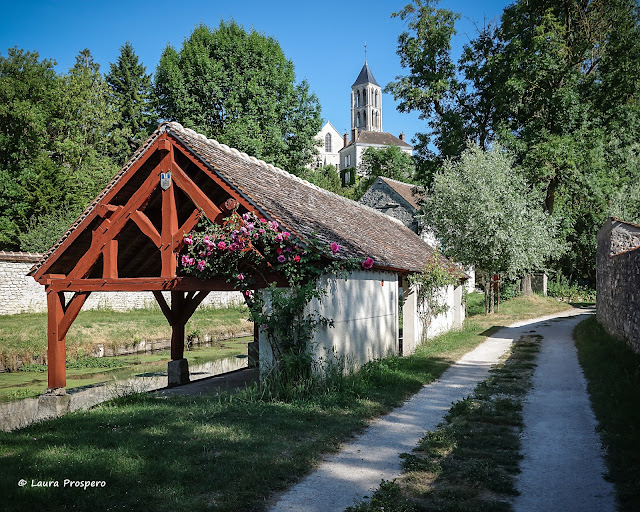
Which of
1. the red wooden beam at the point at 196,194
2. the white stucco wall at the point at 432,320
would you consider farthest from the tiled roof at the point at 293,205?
the white stucco wall at the point at 432,320

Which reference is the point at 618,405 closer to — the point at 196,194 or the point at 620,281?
the point at 620,281

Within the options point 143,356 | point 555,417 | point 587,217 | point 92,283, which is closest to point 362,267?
point 555,417

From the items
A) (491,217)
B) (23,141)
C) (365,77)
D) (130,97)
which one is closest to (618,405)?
(491,217)

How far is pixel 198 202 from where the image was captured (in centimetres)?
950

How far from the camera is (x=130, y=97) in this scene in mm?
37375

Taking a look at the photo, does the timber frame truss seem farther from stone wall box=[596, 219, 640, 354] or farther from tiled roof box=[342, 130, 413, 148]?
tiled roof box=[342, 130, 413, 148]

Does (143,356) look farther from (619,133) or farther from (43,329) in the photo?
(619,133)

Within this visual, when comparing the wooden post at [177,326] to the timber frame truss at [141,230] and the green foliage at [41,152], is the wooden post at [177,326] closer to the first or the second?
the timber frame truss at [141,230]

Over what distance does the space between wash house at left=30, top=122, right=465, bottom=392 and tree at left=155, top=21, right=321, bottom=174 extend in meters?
17.0

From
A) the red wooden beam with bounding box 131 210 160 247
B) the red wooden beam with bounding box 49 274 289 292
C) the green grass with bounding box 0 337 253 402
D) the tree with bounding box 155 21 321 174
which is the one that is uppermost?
the tree with bounding box 155 21 321 174

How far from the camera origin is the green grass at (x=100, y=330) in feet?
55.0

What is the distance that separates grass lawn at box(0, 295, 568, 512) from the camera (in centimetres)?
449

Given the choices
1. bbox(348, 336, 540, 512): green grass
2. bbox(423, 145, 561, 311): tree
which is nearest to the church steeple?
bbox(423, 145, 561, 311): tree

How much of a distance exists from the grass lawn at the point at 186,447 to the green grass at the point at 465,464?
103cm
